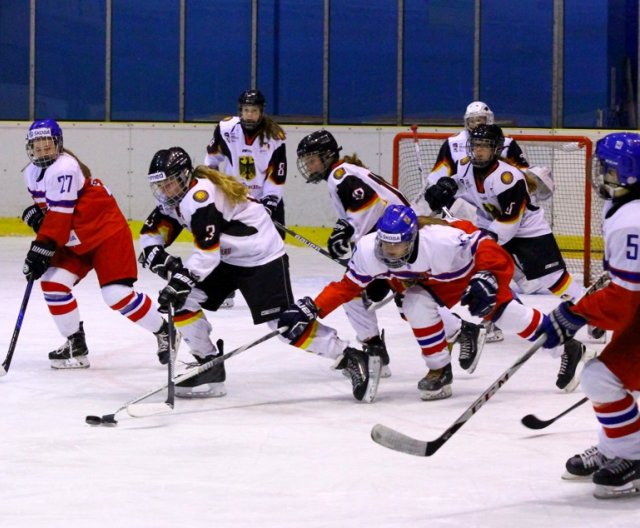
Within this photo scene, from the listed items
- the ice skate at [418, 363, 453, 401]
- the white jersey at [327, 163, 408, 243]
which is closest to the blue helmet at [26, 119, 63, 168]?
the white jersey at [327, 163, 408, 243]

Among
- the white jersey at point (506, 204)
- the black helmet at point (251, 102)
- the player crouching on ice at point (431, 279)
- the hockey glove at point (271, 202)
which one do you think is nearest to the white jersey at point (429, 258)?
the player crouching on ice at point (431, 279)

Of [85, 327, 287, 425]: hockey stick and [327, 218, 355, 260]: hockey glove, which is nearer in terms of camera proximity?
[85, 327, 287, 425]: hockey stick

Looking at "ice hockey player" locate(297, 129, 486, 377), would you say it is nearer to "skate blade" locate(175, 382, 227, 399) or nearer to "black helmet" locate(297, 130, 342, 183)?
"black helmet" locate(297, 130, 342, 183)

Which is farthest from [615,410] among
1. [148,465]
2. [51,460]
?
[51,460]

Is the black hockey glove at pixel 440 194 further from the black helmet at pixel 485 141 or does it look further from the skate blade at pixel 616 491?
the skate blade at pixel 616 491

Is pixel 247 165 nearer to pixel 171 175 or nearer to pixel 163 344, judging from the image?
pixel 163 344

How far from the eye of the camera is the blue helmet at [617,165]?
2629 millimetres

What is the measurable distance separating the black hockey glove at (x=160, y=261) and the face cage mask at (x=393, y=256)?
25.0 inches

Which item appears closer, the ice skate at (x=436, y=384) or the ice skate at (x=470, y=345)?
the ice skate at (x=436, y=384)

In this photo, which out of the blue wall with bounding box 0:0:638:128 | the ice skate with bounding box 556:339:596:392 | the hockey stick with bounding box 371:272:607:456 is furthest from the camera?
the blue wall with bounding box 0:0:638:128

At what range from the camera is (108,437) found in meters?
3.33

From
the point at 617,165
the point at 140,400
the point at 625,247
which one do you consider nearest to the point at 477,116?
the point at 140,400

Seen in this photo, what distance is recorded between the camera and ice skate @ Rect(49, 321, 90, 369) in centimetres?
442

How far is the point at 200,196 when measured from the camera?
374 cm
